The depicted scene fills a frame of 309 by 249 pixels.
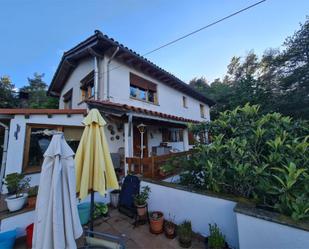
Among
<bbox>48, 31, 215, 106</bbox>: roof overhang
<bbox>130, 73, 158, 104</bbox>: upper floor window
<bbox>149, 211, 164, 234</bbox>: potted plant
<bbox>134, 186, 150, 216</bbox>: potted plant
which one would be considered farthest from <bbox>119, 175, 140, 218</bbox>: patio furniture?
<bbox>48, 31, 215, 106</bbox>: roof overhang

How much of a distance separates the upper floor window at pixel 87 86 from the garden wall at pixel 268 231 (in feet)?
24.0

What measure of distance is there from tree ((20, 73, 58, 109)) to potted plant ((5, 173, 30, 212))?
50.9 feet

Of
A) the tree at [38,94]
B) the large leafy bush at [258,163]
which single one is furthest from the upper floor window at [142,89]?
the tree at [38,94]

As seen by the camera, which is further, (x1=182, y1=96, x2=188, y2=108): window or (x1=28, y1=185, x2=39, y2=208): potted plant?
(x1=182, y1=96, x2=188, y2=108): window

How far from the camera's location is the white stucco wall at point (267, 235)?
7.07 ft

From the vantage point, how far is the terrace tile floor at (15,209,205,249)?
129 inches

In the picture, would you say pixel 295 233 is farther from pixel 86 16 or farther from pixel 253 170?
pixel 86 16

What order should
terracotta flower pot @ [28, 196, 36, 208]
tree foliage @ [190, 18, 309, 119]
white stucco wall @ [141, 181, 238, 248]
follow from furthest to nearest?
tree foliage @ [190, 18, 309, 119] < terracotta flower pot @ [28, 196, 36, 208] < white stucco wall @ [141, 181, 238, 248]

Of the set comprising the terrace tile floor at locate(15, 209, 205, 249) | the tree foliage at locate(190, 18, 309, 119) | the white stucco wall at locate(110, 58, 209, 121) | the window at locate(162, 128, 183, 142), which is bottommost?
the terrace tile floor at locate(15, 209, 205, 249)

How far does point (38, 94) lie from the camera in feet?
70.6

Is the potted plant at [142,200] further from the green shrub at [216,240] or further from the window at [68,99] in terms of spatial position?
the window at [68,99]

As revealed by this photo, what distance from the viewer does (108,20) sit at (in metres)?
7.07

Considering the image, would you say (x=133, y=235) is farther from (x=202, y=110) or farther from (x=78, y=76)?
(x=202, y=110)

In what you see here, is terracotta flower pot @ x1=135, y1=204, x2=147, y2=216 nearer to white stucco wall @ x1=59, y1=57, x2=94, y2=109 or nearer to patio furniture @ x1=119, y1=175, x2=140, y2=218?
patio furniture @ x1=119, y1=175, x2=140, y2=218
